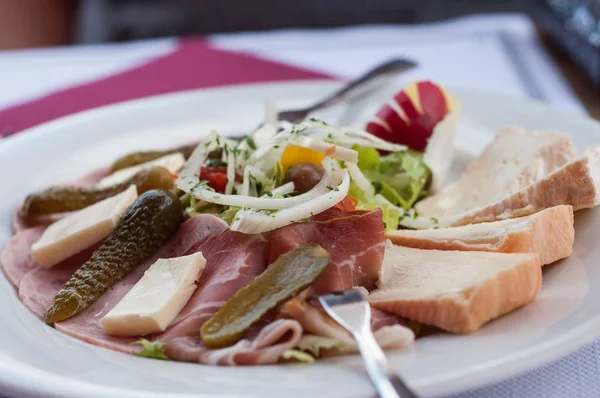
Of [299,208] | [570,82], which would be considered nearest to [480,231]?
[299,208]

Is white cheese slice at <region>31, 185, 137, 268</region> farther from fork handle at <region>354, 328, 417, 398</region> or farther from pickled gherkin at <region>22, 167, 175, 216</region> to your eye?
fork handle at <region>354, 328, 417, 398</region>

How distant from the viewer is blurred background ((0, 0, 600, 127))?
4.59 m

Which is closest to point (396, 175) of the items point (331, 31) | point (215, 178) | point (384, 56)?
point (215, 178)

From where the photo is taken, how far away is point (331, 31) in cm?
593

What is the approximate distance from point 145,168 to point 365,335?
1.52m

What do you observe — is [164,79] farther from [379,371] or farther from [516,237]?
[379,371]

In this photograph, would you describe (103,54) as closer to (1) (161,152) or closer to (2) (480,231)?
(1) (161,152)

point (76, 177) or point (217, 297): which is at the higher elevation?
point (217, 297)

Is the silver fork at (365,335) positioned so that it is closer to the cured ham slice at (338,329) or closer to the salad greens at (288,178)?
the cured ham slice at (338,329)

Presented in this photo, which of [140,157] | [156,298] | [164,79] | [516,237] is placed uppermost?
[516,237]

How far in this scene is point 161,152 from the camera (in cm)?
320

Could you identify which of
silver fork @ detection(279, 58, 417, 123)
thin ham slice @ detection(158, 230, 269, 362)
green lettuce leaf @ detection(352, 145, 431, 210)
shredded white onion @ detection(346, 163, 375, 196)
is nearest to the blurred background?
silver fork @ detection(279, 58, 417, 123)

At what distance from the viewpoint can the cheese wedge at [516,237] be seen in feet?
6.91

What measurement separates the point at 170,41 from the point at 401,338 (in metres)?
4.62
